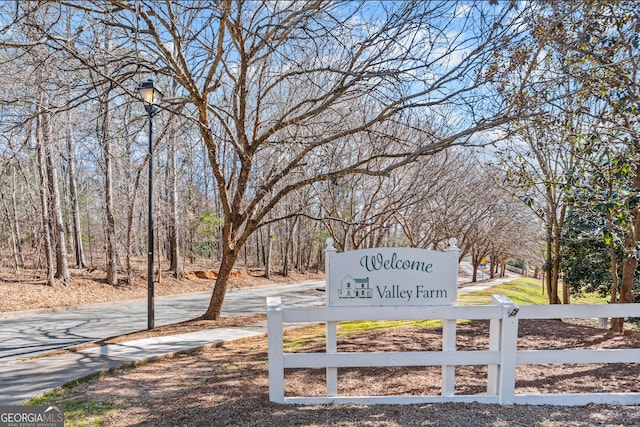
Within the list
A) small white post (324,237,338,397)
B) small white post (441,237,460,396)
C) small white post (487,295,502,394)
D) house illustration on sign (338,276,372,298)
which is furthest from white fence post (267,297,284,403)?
small white post (487,295,502,394)

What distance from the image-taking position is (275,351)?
357 centimetres

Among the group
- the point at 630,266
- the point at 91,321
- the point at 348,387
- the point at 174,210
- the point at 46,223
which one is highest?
the point at 174,210

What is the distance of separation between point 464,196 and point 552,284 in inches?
172

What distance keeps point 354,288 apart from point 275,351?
96 centimetres

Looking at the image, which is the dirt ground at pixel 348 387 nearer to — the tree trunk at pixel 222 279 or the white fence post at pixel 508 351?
the white fence post at pixel 508 351

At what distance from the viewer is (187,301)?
15852 millimetres

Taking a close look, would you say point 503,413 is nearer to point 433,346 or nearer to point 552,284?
point 433,346

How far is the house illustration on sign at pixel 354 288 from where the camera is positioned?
3746 mm

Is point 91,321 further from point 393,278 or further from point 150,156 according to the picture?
point 393,278

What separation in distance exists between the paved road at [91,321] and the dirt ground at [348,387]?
70.3 inches

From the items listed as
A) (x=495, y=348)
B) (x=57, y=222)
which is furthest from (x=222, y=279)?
(x=57, y=222)

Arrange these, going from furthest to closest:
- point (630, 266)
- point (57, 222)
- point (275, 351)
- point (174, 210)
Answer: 1. point (174, 210)
2. point (57, 222)
3. point (630, 266)
4. point (275, 351)

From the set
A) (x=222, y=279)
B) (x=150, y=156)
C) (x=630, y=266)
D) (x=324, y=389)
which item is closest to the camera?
(x=324, y=389)

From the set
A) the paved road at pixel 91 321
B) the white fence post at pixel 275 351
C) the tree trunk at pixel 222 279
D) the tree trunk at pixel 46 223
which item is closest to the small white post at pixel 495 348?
the white fence post at pixel 275 351
